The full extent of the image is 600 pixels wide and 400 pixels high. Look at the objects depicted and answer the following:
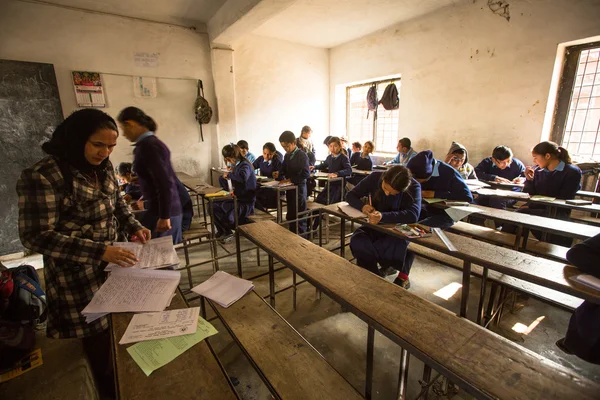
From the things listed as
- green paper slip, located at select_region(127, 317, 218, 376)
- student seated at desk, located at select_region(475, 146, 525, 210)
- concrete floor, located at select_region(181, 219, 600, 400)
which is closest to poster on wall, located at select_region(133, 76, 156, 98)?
concrete floor, located at select_region(181, 219, 600, 400)

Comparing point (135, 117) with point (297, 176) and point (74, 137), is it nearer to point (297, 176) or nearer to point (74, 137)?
point (74, 137)

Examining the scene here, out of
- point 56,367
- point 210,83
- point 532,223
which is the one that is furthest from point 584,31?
point 56,367

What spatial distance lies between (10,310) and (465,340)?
223cm

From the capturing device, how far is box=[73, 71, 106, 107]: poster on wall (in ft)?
13.9

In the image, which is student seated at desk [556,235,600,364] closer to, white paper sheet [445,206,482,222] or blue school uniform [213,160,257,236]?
white paper sheet [445,206,482,222]

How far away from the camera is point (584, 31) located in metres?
3.57

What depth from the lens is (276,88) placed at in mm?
6270

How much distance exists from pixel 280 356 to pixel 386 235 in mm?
1395

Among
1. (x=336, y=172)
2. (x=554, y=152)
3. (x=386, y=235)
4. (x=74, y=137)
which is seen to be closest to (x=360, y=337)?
(x=386, y=235)

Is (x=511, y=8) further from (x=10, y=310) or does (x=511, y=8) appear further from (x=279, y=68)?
(x=10, y=310)

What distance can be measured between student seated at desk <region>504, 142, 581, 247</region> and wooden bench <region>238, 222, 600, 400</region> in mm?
2616

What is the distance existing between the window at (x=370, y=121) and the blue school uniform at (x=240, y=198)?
3.98 meters

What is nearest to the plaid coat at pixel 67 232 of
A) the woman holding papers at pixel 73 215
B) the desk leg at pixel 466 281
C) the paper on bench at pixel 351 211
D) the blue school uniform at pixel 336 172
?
the woman holding papers at pixel 73 215

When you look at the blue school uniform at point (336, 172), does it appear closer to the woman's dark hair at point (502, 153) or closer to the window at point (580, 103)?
the woman's dark hair at point (502, 153)
